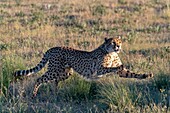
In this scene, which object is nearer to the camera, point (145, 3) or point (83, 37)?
point (83, 37)

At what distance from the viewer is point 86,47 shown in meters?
12.6

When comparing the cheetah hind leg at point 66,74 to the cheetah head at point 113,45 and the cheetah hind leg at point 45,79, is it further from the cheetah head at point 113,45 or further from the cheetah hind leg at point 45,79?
the cheetah head at point 113,45

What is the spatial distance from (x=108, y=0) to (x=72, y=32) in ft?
35.6

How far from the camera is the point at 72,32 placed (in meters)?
15.5

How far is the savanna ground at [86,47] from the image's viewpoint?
23.7 feet

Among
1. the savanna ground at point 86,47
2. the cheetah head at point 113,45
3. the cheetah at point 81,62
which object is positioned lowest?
the savanna ground at point 86,47

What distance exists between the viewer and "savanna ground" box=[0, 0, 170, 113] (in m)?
7.22

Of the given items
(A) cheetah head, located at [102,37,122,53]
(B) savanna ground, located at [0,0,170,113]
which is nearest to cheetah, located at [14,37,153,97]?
(A) cheetah head, located at [102,37,122,53]

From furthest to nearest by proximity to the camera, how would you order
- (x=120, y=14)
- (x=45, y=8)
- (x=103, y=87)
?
(x=45, y=8)
(x=120, y=14)
(x=103, y=87)

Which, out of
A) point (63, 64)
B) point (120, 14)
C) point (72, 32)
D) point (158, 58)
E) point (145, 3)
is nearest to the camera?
point (63, 64)

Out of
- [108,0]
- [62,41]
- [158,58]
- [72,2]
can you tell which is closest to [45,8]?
[72,2]

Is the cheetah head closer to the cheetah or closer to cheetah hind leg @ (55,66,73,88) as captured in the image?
the cheetah

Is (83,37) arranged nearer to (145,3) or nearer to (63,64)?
(63,64)

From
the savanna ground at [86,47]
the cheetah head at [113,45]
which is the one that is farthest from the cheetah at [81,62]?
the savanna ground at [86,47]
